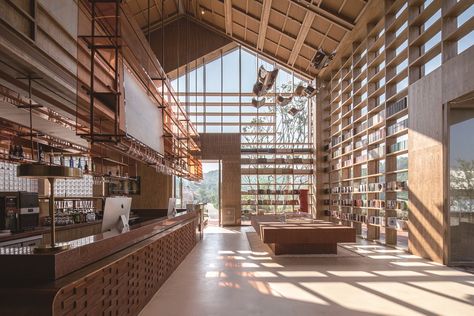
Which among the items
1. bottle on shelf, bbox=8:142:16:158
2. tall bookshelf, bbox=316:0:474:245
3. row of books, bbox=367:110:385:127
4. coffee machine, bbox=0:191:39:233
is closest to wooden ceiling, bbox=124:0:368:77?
tall bookshelf, bbox=316:0:474:245

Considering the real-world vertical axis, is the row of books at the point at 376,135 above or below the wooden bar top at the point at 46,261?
above

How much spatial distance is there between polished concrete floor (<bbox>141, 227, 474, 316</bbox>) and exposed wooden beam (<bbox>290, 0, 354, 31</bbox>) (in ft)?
21.7

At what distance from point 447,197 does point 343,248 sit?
2.93 metres

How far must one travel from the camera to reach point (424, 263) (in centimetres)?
705

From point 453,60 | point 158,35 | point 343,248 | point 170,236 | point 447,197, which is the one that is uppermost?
point 158,35

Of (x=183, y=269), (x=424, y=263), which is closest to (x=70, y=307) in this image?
(x=183, y=269)

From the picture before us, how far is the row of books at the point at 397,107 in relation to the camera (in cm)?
872

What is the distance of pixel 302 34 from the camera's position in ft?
42.2

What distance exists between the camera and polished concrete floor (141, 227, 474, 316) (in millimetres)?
4227

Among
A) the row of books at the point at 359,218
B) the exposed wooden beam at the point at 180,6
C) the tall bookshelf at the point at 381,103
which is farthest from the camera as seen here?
the exposed wooden beam at the point at 180,6

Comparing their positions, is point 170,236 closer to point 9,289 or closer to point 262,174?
point 9,289

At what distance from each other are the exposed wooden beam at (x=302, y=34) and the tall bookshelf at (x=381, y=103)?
141cm

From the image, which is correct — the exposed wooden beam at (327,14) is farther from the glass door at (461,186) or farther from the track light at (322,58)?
the glass door at (461,186)

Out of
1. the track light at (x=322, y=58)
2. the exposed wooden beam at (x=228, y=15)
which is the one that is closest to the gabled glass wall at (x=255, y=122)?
the exposed wooden beam at (x=228, y=15)
